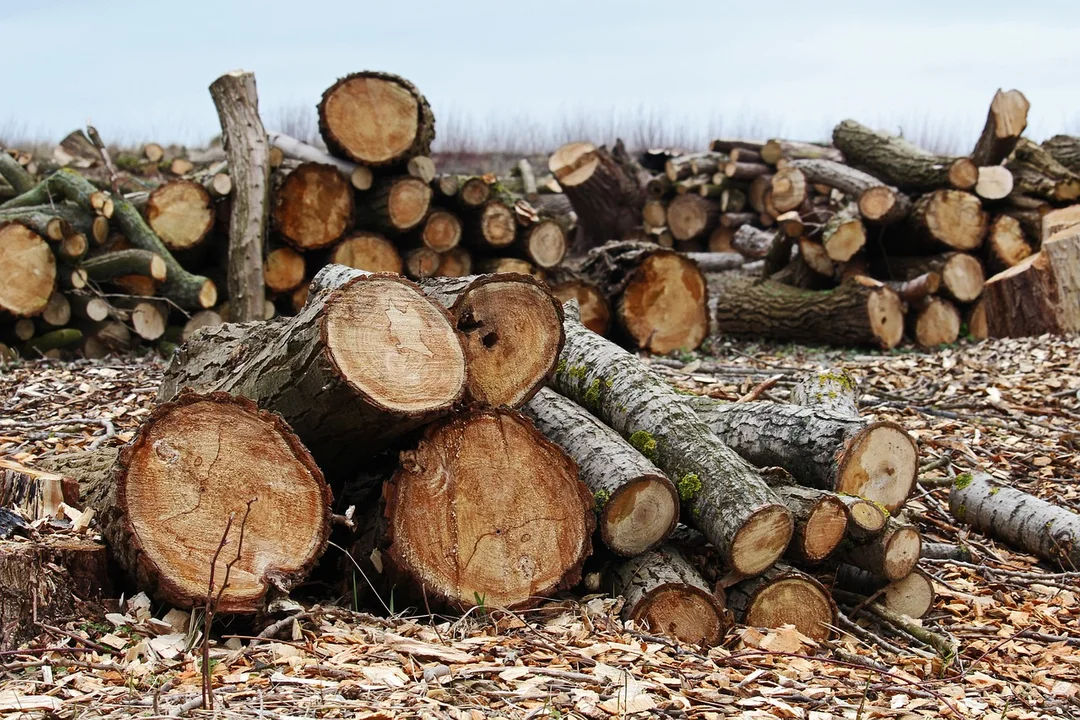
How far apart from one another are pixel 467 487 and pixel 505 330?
1.83 ft

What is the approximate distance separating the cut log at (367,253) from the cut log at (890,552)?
215 inches

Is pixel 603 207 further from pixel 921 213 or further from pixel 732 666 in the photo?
pixel 732 666

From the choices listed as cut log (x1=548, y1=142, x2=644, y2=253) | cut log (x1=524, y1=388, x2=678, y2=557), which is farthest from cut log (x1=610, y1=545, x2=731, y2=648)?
cut log (x1=548, y1=142, x2=644, y2=253)

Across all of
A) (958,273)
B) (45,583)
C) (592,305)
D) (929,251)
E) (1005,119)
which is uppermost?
(1005,119)

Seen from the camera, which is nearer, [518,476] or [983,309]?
[518,476]

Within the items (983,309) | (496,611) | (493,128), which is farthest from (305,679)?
(493,128)

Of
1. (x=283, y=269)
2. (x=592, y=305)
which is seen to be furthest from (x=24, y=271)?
(x=592, y=305)

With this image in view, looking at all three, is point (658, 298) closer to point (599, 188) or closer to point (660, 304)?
point (660, 304)

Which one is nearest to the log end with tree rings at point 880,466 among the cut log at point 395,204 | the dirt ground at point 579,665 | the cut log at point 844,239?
the dirt ground at point 579,665

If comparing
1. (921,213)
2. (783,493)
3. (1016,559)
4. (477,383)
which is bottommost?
(1016,559)

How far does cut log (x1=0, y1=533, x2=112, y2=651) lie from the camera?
2.81 meters

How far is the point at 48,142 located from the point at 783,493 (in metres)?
16.6

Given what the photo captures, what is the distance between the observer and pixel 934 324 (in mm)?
8977

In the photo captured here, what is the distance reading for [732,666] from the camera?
3.01 meters
